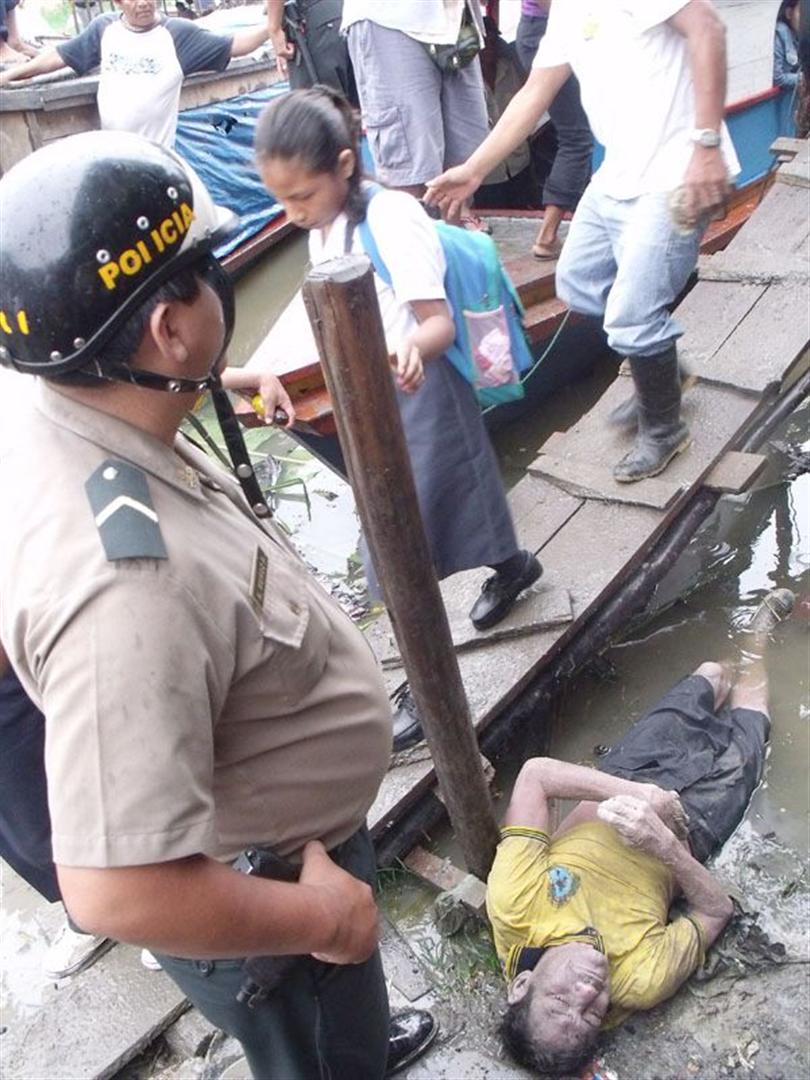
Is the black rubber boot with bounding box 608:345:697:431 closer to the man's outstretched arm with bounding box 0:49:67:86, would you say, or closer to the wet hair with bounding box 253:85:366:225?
the wet hair with bounding box 253:85:366:225

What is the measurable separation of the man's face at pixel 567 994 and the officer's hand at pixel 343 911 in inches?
53.6

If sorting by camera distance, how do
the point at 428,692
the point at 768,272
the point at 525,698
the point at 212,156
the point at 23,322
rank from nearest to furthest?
the point at 23,322, the point at 428,692, the point at 525,698, the point at 768,272, the point at 212,156

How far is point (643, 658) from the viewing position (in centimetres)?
428

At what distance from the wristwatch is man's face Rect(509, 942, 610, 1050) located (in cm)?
271

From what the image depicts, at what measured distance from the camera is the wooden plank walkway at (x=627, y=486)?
12.0 ft

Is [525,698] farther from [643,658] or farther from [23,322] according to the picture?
[23,322]

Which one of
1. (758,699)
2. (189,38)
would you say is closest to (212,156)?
(189,38)

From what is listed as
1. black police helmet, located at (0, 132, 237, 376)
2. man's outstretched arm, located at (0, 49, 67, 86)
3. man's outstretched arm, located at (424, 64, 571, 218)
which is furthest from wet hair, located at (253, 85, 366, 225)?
man's outstretched arm, located at (0, 49, 67, 86)

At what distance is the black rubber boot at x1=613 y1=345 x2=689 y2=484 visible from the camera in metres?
4.07

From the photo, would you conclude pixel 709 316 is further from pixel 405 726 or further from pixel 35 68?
pixel 35 68

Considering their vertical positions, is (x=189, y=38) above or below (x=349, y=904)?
above

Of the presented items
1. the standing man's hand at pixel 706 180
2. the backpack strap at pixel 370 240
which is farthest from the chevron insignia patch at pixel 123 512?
the standing man's hand at pixel 706 180

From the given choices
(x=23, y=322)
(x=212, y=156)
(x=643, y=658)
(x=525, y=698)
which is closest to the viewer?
(x=23, y=322)

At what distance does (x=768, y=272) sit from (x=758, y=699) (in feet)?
7.82
